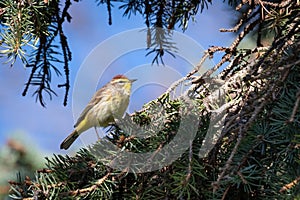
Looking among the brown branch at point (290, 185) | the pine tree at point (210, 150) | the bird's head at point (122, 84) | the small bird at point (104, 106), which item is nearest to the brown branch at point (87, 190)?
the pine tree at point (210, 150)

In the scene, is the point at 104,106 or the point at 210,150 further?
the point at 104,106

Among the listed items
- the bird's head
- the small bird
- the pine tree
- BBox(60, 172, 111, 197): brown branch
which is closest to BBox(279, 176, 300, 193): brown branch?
the pine tree

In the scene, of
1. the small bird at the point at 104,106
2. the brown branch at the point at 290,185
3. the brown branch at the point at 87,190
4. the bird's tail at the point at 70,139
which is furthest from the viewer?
the bird's tail at the point at 70,139

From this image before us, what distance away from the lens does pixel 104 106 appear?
2.16 metres

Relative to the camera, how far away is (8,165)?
2066 millimetres

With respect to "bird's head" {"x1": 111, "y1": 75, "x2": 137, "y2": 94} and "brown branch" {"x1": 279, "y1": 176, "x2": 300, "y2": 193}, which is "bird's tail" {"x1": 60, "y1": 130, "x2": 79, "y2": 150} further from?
"brown branch" {"x1": 279, "y1": 176, "x2": 300, "y2": 193}

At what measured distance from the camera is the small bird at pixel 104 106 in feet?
6.57

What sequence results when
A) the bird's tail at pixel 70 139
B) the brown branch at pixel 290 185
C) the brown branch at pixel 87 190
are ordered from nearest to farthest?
the brown branch at pixel 290 185
the brown branch at pixel 87 190
the bird's tail at pixel 70 139

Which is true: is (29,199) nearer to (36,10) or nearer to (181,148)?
(181,148)

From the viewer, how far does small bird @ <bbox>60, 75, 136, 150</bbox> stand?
2.00 meters

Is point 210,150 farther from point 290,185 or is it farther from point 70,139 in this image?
point 70,139

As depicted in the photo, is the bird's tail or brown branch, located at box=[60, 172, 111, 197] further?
the bird's tail

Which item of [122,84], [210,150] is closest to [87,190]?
[210,150]

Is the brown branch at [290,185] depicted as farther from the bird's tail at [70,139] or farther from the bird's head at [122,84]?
the bird's tail at [70,139]
